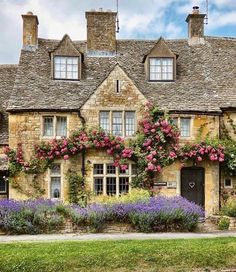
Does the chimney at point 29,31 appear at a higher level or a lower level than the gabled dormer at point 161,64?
higher

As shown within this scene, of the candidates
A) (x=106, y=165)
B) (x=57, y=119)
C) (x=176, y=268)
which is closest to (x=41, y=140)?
(x=57, y=119)

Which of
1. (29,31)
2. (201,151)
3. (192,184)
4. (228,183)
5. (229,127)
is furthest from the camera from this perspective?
(29,31)

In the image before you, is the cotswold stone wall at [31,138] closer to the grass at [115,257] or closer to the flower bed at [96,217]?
the flower bed at [96,217]

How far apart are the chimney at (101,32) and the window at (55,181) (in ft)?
26.1

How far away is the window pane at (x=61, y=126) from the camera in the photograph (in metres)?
28.7

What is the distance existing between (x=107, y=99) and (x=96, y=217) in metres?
9.29

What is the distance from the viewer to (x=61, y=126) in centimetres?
2877

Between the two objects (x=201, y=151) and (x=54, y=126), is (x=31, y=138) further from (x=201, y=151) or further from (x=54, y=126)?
(x=201, y=151)

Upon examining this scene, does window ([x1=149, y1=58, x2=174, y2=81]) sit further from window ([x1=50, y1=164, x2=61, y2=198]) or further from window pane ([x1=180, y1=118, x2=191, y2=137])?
window ([x1=50, y1=164, x2=61, y2=198])

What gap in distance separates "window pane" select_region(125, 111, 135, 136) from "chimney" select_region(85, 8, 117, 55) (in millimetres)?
5279

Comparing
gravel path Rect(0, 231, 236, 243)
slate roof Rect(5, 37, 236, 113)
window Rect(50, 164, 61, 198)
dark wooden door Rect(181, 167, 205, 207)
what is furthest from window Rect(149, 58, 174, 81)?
gravel path Rect(0, 231, 236, 243)

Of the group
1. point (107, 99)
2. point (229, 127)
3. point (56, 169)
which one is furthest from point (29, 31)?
point (229, 127)

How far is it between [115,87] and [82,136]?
10.7 ft

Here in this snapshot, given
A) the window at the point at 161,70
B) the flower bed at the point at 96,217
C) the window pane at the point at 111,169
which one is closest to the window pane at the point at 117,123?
the window pane at the point at 111,169
